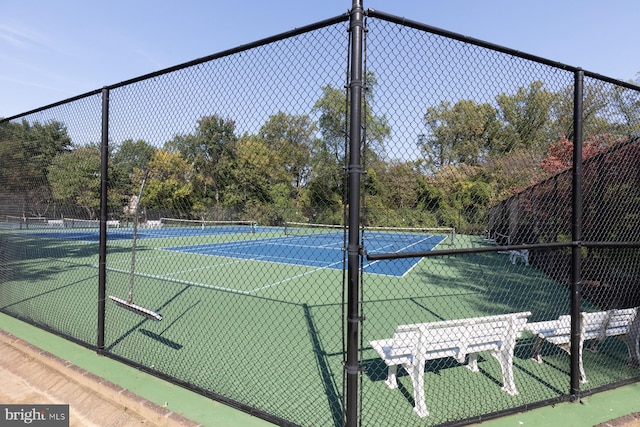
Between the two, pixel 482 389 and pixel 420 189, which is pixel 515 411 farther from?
pixel 420 189

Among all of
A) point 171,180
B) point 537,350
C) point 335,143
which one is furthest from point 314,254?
point 335,143

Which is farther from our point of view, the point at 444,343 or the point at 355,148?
the point at 444,343

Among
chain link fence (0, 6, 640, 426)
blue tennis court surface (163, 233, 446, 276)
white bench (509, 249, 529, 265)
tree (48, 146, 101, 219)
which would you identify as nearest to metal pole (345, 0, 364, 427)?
chain link fence (0, 6, 640, 426)

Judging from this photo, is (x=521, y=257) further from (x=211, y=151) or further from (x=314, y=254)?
(x=211, y=151)

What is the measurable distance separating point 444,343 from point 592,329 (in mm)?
1799

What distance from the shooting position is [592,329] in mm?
3939

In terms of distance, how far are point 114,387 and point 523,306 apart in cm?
653

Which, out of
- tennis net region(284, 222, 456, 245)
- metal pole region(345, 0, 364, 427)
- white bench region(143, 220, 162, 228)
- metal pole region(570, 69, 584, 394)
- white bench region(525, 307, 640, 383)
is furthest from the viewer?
white bench region(143, 220, 162, 228)

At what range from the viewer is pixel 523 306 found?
6883mm

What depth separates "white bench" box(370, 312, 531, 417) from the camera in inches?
122

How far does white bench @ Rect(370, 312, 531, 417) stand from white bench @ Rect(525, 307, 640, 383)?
422 mm

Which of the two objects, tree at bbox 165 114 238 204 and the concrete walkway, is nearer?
the concrete walkway

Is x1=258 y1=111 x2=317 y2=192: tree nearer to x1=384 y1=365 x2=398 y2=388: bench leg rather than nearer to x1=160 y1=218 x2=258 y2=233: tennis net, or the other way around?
x1=384 y1=365 x2=398 y2=388: bench leg

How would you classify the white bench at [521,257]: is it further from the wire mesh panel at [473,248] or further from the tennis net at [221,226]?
the tennis net at [221,226]
